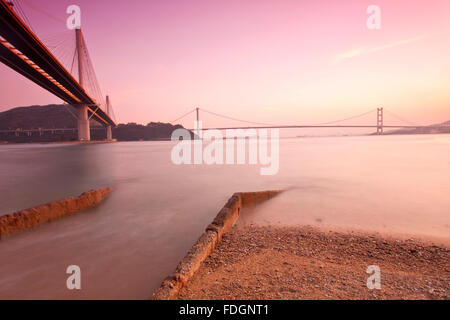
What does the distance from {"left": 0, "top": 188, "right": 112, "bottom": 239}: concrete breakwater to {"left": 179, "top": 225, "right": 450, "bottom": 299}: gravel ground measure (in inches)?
135

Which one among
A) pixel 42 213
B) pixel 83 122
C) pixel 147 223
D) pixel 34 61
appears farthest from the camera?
pixel 83 122

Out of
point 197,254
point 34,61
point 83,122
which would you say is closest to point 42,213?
point 197,254

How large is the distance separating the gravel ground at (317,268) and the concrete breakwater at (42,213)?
11.3 ft

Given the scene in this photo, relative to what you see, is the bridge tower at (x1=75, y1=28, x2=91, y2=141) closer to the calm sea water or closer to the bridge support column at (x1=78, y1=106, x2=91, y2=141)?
the bridge support column at (x1=78, y1=106, x2=91, y2=141)

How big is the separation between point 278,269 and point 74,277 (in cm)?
239

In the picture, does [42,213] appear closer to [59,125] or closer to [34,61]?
[34,61]

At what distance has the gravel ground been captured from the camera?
2.10 m

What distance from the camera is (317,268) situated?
8.36 ft

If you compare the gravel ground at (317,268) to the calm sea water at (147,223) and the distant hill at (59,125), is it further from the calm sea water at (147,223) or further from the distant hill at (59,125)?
the distant hill at (59,125)

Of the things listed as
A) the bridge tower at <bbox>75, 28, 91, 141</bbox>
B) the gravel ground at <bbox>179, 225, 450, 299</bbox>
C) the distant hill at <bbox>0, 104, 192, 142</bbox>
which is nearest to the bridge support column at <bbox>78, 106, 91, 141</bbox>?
the bridge tower at <bbox>75, 28, 91, 141</bbox>

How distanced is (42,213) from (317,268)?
188 inches
